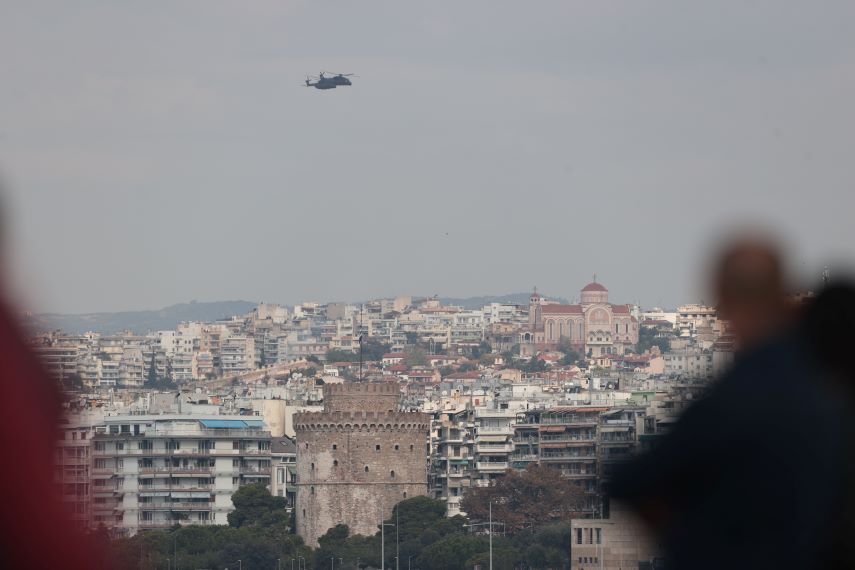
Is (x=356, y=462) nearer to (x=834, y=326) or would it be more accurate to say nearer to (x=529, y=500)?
(x=529, y=500)

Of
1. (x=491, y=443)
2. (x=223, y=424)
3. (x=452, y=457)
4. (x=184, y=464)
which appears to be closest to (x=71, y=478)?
(x=184, y=464)

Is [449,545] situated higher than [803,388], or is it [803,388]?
[803,388]

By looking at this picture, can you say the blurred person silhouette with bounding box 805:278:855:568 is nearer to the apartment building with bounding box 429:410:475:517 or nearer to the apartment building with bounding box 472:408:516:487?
the apartment building with bounding box 429:410:475:517

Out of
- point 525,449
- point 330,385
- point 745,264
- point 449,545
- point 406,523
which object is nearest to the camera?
point 745,264

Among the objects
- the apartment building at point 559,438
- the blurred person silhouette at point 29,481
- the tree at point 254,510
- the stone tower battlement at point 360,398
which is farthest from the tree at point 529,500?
the blurred person silhouette at point 29,481

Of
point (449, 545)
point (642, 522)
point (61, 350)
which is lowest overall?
point (449, 545)

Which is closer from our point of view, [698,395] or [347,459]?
[698,395]

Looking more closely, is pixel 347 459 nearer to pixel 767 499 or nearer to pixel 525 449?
pixel 525 449

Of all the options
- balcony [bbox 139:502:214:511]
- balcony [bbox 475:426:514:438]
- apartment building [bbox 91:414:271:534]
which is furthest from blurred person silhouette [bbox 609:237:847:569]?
balcony [bbox 475:426:514:438]

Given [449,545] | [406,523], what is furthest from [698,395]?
[406,523]
